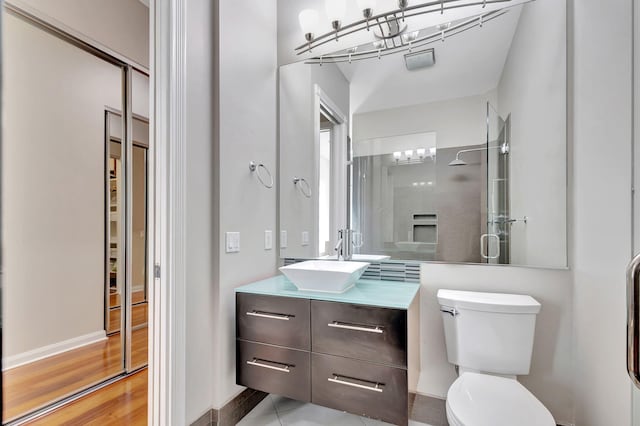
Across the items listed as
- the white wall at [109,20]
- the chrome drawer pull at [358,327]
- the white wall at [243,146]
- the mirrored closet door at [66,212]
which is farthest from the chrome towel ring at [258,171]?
the white wall at [109,20]

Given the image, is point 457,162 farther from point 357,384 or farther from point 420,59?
point 357,384

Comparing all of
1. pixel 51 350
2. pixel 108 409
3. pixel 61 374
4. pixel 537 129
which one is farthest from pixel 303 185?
pixel 51 350

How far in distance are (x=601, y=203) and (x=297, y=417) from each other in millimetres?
1870

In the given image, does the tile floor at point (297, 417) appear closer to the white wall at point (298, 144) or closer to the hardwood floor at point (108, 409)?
the hardwood floor at point (108, 409)

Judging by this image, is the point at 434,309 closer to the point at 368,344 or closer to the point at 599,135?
the point at 368,344

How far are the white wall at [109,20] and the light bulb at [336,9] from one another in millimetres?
1600

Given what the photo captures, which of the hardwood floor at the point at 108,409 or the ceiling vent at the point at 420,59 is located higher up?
the ceiling vent at the point at 420,59

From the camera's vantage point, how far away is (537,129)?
67.3 inches

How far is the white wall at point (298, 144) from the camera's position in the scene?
2.26m

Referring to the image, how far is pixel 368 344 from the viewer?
4.83 feet

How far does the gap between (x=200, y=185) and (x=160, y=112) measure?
386mm

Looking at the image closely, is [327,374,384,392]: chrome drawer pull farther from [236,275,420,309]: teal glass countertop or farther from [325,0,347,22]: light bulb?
[325,0,347,22]: light bulb

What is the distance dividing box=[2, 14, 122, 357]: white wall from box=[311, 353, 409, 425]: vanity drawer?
2.26 meters

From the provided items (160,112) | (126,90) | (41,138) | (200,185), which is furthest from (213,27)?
(41,138)
